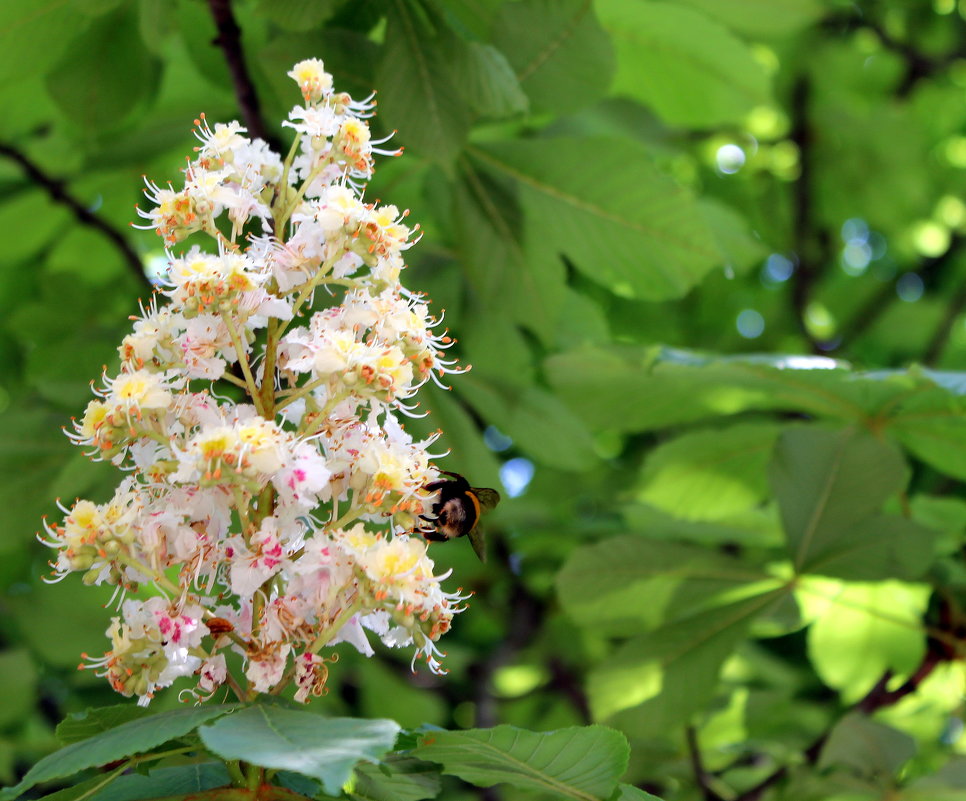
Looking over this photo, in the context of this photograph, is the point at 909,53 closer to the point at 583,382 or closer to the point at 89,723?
the point at 583,382

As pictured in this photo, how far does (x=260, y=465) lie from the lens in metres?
1.12

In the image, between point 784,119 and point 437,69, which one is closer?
point 437,69

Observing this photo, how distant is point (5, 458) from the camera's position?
253cm

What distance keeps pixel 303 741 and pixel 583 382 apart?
1509 millimetres

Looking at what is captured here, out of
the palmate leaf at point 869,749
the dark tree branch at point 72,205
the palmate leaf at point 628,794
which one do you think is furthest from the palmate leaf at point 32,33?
the palmate leaf at point 869,749

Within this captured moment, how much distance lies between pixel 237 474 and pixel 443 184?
140 centimetres

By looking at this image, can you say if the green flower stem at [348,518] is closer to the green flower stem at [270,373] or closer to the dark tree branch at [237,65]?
the green flower stem at [270,373]

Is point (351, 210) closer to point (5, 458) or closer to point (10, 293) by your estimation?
point (5, 458)

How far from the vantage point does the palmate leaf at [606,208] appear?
217 centimetres

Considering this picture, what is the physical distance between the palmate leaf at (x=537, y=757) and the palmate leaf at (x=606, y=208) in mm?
1202

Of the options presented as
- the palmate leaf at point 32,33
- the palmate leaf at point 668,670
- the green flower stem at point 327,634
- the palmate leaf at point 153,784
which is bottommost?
the palmate leaf at point 668,670

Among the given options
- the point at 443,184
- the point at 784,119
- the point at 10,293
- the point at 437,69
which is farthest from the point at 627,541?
the point at 784,119

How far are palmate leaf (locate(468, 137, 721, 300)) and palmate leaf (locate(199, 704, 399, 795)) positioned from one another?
1379 mm

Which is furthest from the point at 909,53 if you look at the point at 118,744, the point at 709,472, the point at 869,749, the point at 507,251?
the point at 118,744
